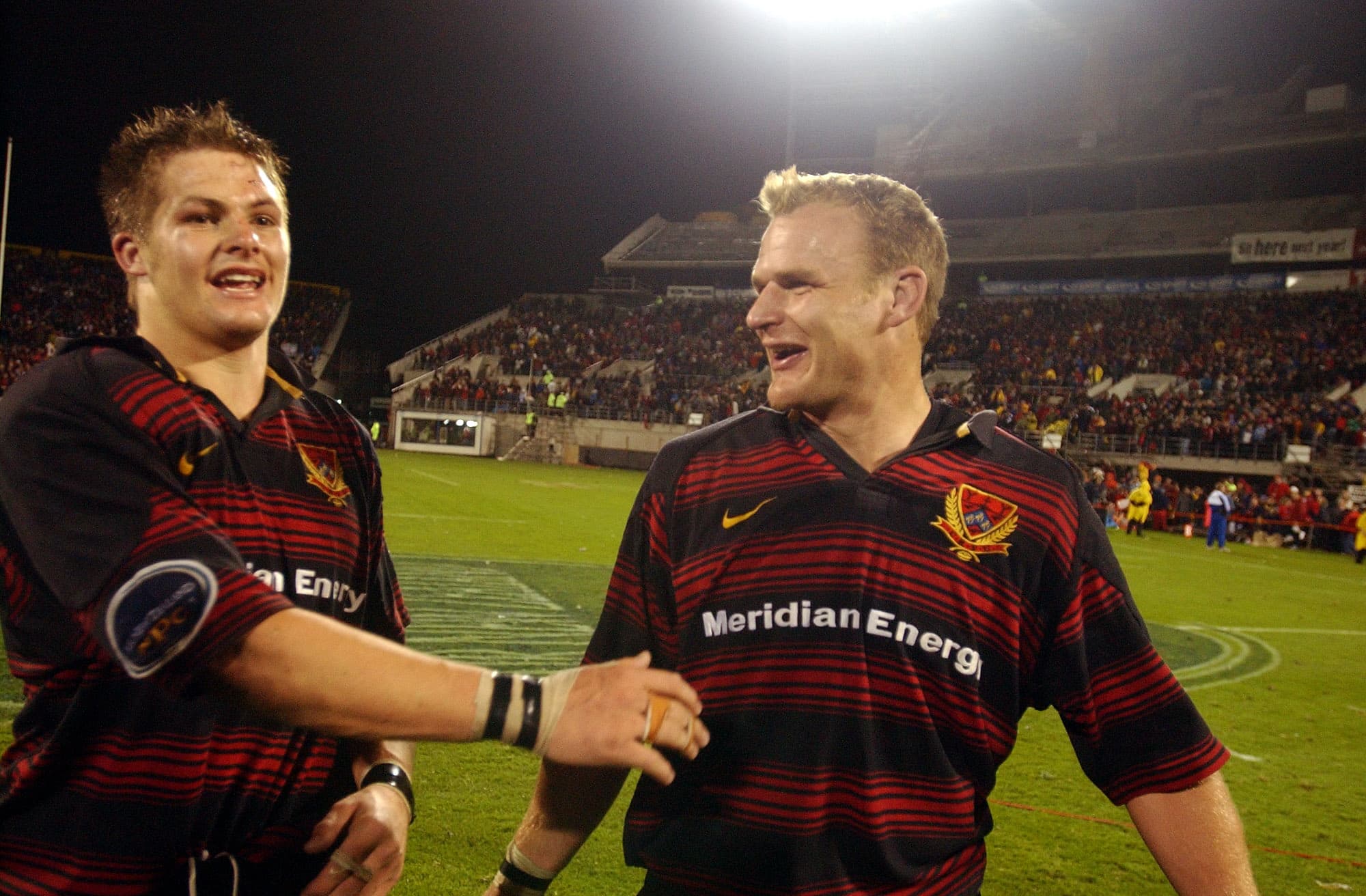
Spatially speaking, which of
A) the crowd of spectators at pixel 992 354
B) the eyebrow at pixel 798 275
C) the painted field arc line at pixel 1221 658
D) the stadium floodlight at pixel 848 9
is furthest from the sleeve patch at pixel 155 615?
the stadium floodlight at pixel 848 9

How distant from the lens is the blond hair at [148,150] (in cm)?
219

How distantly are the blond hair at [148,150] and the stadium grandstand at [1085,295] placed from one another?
87.0ft

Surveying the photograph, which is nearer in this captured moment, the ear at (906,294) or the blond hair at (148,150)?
the blond hair at (148,150)

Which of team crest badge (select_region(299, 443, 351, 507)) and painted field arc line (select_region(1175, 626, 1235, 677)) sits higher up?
team crest badge (select_region(299, 443, 351, 507))

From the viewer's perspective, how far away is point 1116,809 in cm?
536

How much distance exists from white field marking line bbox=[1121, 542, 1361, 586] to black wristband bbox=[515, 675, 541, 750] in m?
19.6

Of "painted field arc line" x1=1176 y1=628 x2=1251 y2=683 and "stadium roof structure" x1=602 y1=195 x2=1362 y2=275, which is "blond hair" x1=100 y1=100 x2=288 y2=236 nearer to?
"painted field arc line" x1=1176 y1=628 x2=1251 y2=683

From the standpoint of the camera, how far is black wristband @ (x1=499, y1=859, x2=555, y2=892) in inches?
93.0

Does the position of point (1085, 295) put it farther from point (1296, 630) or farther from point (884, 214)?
point (884, 214)

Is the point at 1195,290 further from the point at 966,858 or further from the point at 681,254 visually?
the point at 966,858

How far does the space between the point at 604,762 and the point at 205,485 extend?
0.99m

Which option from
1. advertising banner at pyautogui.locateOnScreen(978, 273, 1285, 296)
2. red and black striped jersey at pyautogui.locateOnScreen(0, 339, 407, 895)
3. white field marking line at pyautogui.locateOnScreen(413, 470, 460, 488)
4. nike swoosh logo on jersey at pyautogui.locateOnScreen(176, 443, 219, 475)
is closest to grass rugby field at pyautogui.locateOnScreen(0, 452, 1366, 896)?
red and black striped jersey at pyautogui.locateOnScreen(0, 339, 407, 895)

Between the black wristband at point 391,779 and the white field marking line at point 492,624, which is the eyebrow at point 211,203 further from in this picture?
the white field marking line at point 492,624

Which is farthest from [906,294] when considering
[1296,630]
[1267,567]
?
[1267,567]
